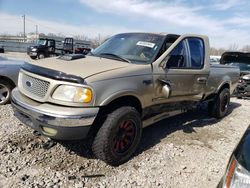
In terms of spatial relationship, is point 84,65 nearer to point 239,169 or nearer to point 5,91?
point 239,169

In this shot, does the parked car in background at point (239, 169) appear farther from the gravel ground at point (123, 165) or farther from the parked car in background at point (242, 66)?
the parked car in background at point (242, 66)

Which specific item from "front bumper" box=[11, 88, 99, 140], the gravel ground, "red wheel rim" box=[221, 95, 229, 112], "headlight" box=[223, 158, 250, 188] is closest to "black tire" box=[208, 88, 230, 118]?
"red wheel rim" box=[221, 95, 229, 112]

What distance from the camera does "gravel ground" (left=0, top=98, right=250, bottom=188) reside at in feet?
10.1

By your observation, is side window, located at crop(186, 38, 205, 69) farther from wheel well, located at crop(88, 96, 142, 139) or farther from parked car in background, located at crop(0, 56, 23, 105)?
parked car in background, located at crop(0, 56, 23, 105)

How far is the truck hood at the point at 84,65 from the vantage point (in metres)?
3.13

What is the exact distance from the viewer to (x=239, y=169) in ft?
5.40

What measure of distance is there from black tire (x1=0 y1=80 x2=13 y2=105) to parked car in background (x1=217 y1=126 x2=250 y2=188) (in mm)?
5148

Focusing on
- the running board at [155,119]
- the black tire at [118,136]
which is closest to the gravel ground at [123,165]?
the black tire at [118,136]

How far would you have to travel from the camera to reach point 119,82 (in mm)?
3252

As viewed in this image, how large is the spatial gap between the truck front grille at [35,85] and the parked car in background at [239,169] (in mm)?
2296

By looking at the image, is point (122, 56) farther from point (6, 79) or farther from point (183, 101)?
point (6, 79)

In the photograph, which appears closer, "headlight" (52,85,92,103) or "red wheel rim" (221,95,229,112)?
"headlight" (52,85,92,103)

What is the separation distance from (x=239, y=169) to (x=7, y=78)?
5318 mm

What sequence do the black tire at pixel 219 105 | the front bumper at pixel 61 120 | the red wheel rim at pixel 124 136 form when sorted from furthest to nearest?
1. the black tire at pixel 219 105
2. the red wheel rim at pixel 124 136
3. the front bumper at pixel 61 120
